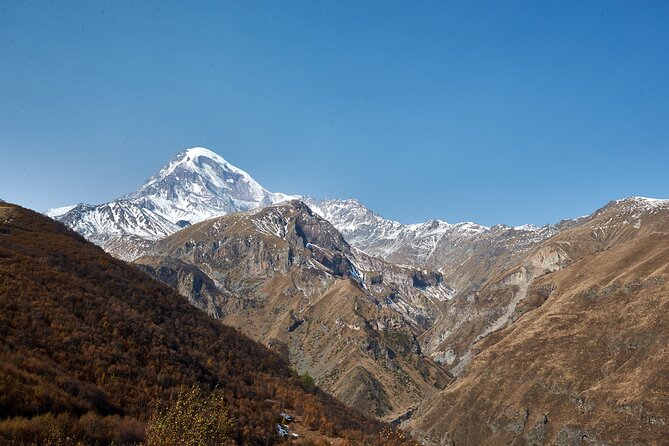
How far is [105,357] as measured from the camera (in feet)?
112

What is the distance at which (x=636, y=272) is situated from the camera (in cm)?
19188

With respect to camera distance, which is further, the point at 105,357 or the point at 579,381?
the point at 579,381

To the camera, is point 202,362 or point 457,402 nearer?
point 202,362

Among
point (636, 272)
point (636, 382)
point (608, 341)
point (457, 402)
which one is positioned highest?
point (636, 272)

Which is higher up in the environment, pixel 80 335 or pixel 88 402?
pixel 80 335

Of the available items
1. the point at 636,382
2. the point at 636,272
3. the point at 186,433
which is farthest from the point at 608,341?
the point at 186,433

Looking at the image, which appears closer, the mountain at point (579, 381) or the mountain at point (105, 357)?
the mountain at point (105, 357)

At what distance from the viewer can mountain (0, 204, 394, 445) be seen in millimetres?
25025

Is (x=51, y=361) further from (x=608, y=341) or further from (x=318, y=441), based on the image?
(x=608, y=341)

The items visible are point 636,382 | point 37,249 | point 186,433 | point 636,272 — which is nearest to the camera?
point 186,433

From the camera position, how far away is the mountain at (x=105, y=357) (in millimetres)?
25025

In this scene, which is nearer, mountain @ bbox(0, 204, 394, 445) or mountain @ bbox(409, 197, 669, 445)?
mountain @ bbox(0, 204, 394, 445)

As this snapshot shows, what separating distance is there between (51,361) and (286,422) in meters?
18.1

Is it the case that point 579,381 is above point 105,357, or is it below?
above
